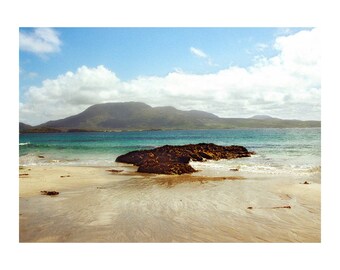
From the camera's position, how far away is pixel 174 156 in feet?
42.1

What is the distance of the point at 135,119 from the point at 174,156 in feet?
7.93

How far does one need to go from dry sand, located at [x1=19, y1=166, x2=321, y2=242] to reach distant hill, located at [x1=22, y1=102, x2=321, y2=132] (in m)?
1.93

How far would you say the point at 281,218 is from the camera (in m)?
5.95

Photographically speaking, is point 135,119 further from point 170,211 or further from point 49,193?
point 170,211

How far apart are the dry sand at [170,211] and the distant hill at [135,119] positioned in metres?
1.93

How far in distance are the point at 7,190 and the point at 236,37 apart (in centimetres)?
618

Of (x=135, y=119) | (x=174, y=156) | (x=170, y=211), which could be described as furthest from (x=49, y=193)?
(x=135, y=119)

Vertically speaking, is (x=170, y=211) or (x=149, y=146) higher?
(x=149, y=146)

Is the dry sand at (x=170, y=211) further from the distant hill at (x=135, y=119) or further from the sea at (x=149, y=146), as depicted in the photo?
the sea at (x=149, y=146)

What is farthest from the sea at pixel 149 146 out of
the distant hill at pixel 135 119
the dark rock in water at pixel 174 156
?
the distant hill at pixel 135 119

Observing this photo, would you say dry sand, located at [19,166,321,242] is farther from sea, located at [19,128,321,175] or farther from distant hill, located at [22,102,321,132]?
sea, located at [19,128,321,175]

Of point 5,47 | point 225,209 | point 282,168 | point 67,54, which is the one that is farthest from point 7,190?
point 282,168

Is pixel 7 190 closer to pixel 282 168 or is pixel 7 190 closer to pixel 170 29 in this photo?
pixel 170 29

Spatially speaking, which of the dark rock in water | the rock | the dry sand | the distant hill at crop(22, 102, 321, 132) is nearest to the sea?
the dark rock in water
